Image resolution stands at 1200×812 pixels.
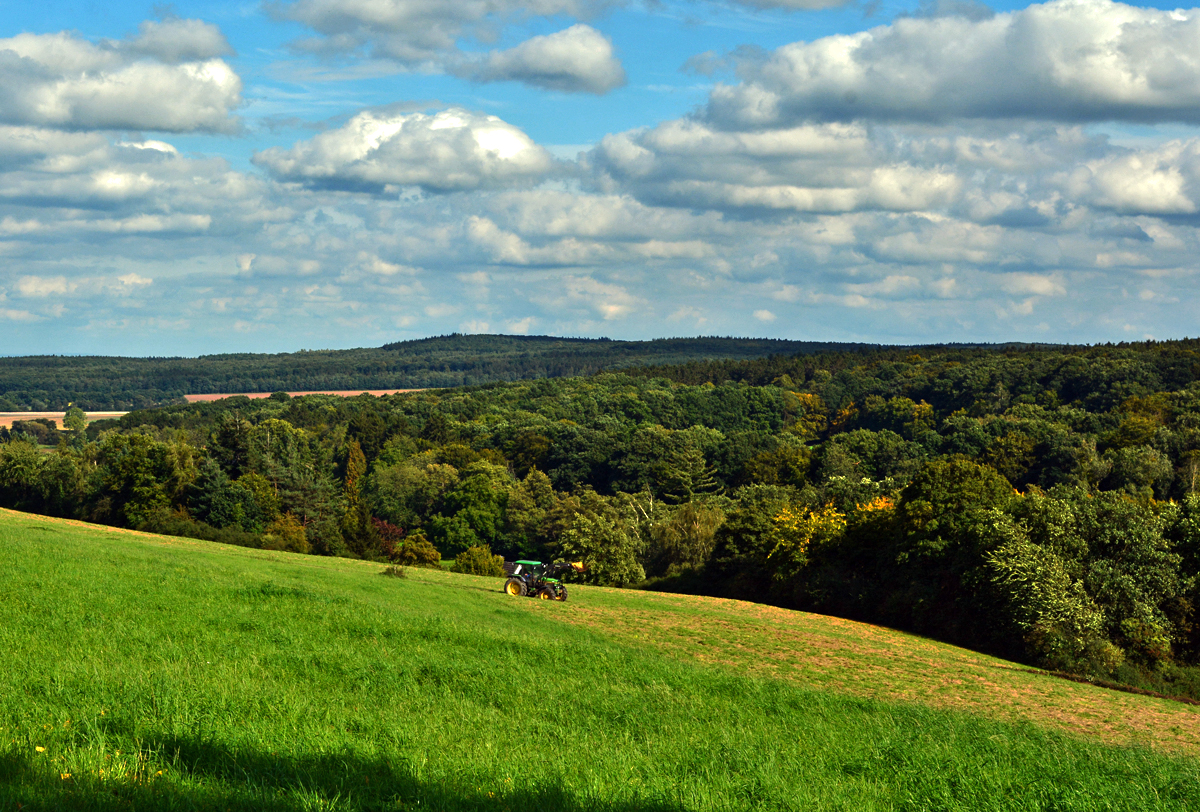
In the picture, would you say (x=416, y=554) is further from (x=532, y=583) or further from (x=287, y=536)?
(x=532, y=583)

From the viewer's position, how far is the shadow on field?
24.8 ft

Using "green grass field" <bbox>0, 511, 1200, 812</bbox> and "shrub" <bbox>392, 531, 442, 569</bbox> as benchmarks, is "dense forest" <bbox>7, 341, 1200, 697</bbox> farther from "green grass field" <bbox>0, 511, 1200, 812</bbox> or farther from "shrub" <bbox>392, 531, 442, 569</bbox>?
"green grass field" <bbox>0, 511, 1200, 812</bbox>

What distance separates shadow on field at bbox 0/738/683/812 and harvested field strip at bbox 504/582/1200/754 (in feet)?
50.6

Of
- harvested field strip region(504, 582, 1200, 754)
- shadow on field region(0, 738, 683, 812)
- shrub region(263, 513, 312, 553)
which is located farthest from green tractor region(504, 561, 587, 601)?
shrub region(263, 513, 312, 553)

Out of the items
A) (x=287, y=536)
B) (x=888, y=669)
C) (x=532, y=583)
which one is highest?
(x=888, y=669)

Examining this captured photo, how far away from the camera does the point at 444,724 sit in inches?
500

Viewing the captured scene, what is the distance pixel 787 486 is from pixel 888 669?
74178 millimetres

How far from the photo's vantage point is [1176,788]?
1280 cm

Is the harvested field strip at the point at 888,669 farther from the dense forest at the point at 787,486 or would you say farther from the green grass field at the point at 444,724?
the dense forest at the point at 787,486

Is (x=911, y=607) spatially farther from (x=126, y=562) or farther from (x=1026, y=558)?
(x=126, y=562)

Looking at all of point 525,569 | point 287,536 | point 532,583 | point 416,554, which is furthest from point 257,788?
point 287,536

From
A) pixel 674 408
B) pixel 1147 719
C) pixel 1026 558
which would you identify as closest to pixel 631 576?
pixel 1026 558

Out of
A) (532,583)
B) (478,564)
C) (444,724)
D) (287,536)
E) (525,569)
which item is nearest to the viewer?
(444,724)

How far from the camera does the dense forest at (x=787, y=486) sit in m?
45.2
